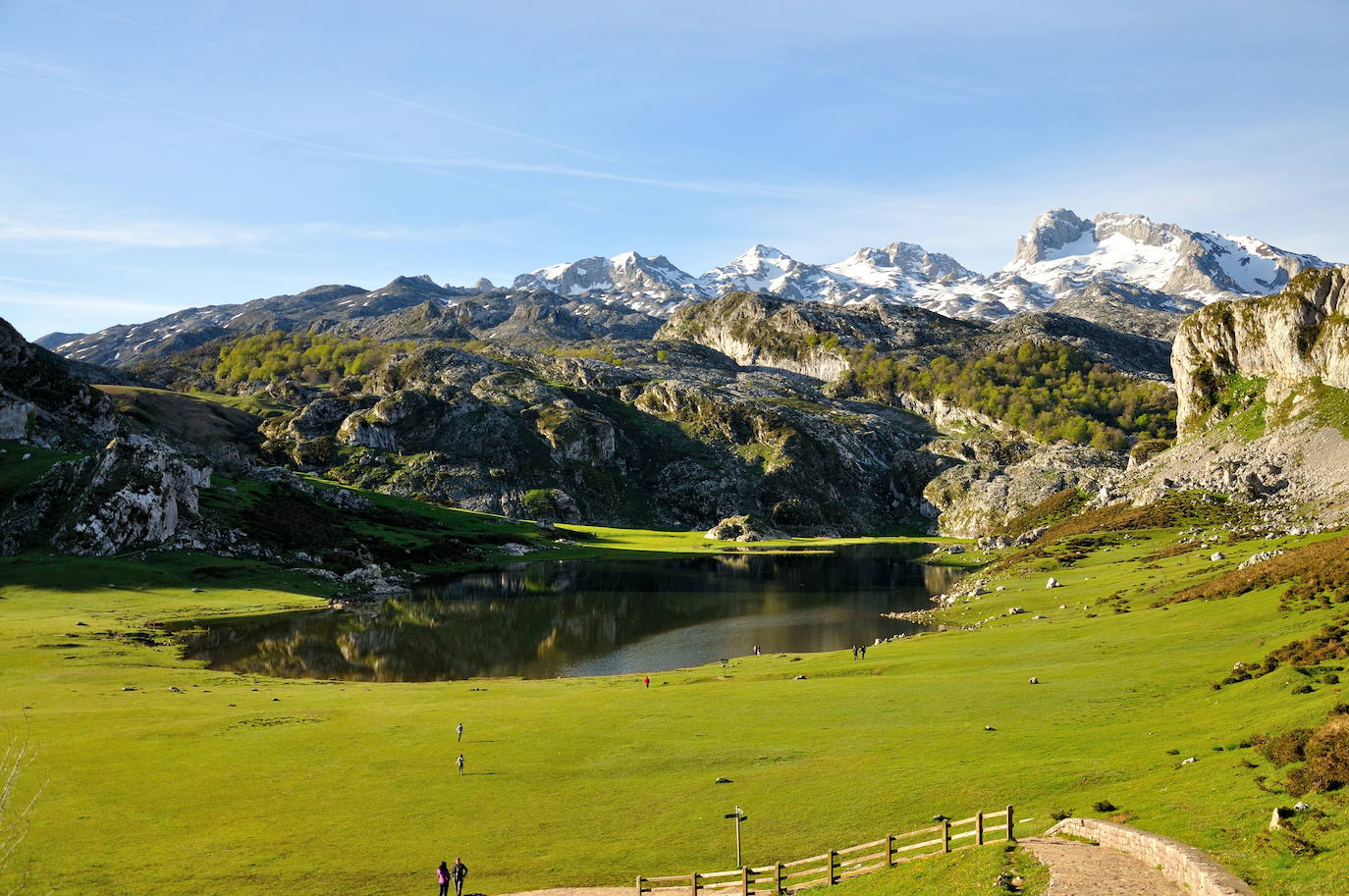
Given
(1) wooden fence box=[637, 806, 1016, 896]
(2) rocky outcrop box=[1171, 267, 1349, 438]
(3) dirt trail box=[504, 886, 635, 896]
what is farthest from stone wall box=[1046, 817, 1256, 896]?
(2) rocky outcrop box=[1171, 267, 1349, 438]

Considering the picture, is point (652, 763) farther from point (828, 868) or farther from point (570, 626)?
point (570, 626)

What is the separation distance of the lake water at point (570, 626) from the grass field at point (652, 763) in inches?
598

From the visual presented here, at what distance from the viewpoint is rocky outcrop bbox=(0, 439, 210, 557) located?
13375cm

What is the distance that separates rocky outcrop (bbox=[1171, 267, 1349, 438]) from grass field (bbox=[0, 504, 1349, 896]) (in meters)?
98.9

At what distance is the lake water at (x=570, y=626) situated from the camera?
294ft

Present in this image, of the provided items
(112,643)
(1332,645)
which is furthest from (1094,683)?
(112,643)

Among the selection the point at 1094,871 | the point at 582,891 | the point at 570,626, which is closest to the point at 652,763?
the point at 582,891

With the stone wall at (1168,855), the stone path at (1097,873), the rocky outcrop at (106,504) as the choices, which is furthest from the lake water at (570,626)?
the stone path at (1097,873)

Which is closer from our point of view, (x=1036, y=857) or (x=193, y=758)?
(x=1036, y=857)

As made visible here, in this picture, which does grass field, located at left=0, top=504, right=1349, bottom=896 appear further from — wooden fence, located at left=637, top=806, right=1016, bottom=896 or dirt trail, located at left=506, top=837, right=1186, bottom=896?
dirt trail, located at left=506, top=837, right=1186, bottom=896

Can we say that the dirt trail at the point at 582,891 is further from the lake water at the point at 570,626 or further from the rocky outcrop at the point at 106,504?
the rocky outcrop at the point at 106,504

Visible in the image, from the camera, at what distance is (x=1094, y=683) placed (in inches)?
1999

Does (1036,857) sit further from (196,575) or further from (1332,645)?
(196,575)

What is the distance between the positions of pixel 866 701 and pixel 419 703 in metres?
35.7
